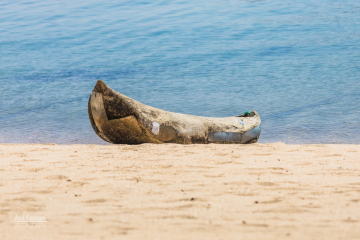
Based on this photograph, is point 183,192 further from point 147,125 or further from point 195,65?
point 195,65

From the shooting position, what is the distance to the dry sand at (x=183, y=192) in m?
2.86

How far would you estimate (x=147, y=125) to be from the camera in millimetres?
5473

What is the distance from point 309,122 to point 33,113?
5805mm

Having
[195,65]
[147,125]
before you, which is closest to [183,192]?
[147,125]

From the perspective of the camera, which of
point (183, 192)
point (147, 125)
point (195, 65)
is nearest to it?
point (183, 192)

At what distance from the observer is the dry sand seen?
112 inches

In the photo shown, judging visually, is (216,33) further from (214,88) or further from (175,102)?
(175,102)

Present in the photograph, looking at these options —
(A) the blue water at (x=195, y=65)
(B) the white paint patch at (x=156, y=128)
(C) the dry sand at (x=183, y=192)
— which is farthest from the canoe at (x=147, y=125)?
(A) the blue water at (x=195, y=65)

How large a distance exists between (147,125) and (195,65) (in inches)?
271

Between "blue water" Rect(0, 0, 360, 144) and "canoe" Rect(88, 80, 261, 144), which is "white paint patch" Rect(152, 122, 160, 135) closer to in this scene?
"canoe" Rect(88, 80, 261, 144)

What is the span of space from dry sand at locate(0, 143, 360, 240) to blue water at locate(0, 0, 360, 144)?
2.46 metres

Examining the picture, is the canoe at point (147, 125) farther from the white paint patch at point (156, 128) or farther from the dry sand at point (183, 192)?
the dry sand at point (183, 192)

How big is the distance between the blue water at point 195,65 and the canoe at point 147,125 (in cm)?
138

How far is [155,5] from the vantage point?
1983 centimetres
